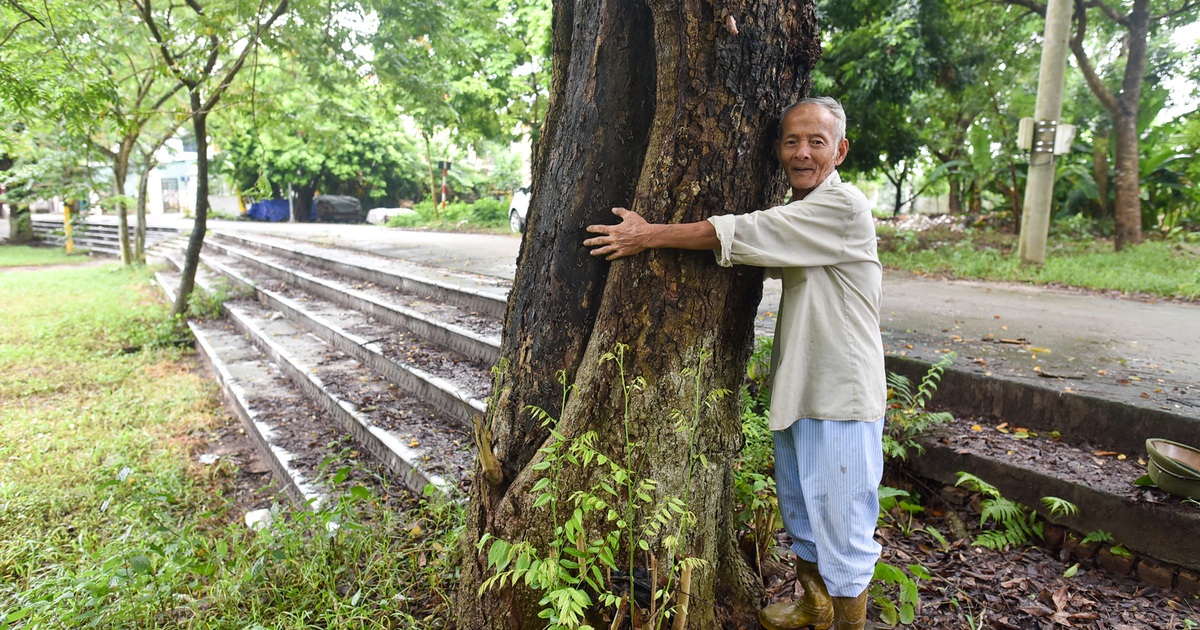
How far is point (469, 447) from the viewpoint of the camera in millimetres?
3797

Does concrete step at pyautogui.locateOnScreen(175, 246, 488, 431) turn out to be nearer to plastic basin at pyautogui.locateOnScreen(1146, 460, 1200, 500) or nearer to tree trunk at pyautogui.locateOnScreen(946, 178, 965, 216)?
plastic basin at pyautogui.locateOnScreen(1146, 460, 1200, 500)

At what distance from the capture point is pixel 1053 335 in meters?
4.52

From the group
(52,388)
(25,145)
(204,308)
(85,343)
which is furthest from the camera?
(25,145)

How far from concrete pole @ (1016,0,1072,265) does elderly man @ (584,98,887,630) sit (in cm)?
720

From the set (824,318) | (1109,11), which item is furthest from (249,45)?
(1109,11)

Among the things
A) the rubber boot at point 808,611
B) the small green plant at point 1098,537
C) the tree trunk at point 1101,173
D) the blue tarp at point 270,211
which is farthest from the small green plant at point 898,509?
the blue tarp at point 270,211

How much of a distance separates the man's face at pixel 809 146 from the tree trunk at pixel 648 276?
0.09 metres

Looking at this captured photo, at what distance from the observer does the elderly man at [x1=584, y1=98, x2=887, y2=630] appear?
195 centimetres

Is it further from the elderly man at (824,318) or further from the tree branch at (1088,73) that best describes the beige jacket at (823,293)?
the tree branch at (1088,73)

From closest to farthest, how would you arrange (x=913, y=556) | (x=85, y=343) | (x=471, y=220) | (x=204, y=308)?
(x=913, y=556)
(x=85, y=343)
(x=204, y=308)
(x=471, y=220)

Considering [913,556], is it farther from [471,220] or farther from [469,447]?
[471,220]

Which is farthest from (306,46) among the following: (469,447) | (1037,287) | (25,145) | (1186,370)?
(25,145)

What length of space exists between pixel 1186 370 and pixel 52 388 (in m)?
8.63

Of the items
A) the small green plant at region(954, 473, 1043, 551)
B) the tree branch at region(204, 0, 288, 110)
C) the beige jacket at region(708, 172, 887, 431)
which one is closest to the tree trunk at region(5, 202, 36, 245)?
the tree branch at region(204, 0, 288, 110)
